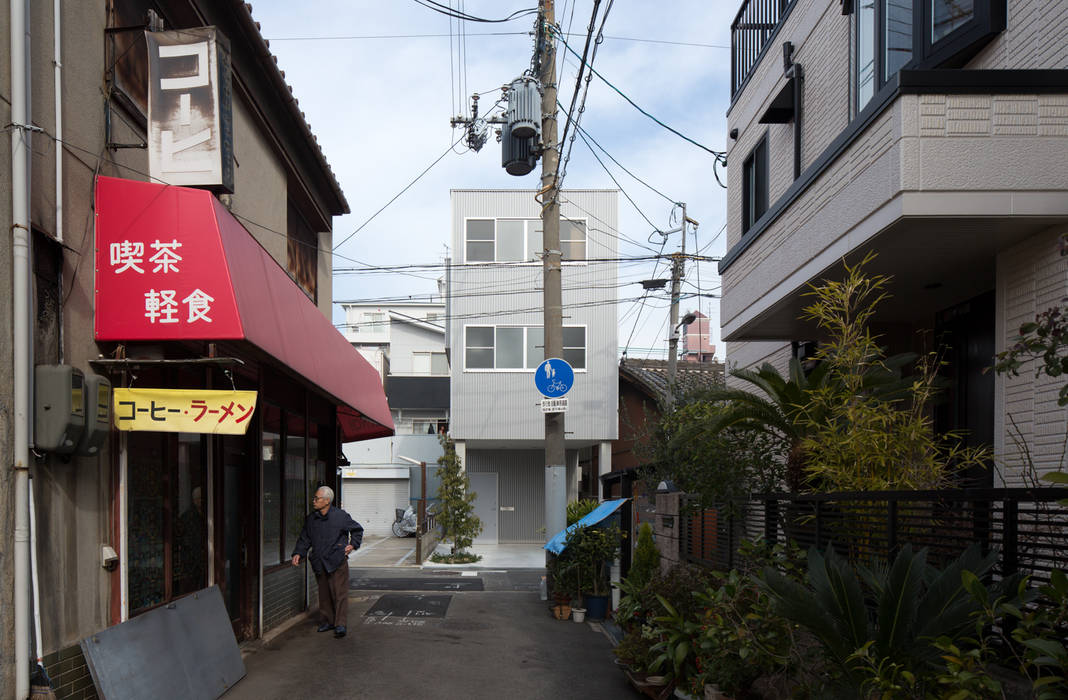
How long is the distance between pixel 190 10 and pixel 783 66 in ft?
23.3

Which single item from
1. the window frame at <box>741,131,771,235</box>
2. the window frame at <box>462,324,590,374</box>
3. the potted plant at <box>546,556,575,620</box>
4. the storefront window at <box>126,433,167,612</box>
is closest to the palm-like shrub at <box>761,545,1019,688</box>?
the storefront window at <box>126,433,167,612</box>

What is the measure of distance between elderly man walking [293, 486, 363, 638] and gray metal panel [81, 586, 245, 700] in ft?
6.17

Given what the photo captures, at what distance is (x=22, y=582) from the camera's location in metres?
4.94

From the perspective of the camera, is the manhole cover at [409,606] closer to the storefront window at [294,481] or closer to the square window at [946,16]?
the storefront window at [294,481]

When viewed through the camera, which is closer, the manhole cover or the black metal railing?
the black metal railing

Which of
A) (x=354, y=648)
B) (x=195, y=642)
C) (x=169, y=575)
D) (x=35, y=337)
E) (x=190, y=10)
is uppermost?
(x=190, y=10)

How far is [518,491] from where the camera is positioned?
93.2 ft

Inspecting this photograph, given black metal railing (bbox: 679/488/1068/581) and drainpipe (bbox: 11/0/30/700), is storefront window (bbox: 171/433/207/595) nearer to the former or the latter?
drainpipe (bbox: 11/0/30/700)

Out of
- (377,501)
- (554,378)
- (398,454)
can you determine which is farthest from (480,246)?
(554,378)

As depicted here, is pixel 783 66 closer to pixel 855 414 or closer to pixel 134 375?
pixel 855 414

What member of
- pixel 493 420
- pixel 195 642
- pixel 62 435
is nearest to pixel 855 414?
pixel 62 435

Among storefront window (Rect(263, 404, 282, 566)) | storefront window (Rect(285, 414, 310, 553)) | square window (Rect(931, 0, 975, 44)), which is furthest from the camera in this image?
storefront window (Rect(285, 414, 310, 553))

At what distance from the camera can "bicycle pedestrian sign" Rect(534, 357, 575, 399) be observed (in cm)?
1185

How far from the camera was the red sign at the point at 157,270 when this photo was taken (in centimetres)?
583
